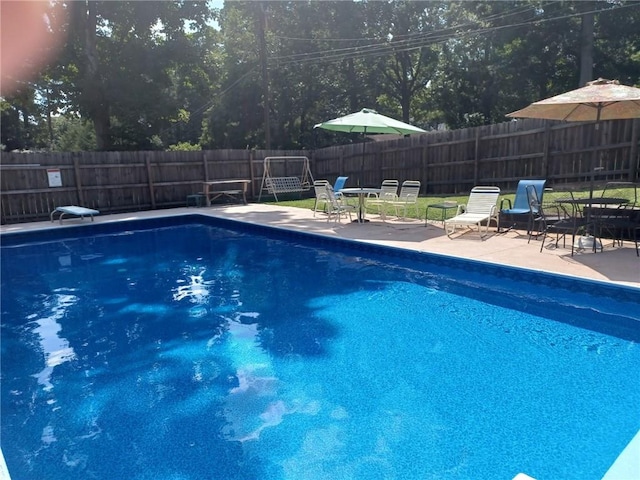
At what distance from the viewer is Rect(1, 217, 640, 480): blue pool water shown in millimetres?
2258

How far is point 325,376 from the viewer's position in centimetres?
313

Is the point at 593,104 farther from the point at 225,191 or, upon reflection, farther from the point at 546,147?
the point at 225,191

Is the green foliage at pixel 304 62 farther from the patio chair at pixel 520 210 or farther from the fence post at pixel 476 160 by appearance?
the patio chair at pixel 520 210

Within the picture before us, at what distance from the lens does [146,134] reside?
20.4 m

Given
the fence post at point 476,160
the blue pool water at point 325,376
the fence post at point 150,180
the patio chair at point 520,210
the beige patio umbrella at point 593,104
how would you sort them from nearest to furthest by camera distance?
1. the blue pool water at point 325,376
2. the beige patio umbrella at point 593,104
3. the patio chair at point 520,210
4. the fence post at point 476,160
5. the fence post at point 150,180

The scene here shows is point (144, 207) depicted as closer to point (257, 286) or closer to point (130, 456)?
point (257, 286)

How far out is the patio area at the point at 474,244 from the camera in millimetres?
4578

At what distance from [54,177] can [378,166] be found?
9427 mm

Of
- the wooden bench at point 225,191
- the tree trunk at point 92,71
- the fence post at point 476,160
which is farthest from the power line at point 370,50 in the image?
the fence post at point 476,160

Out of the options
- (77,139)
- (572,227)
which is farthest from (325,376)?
(77,139)

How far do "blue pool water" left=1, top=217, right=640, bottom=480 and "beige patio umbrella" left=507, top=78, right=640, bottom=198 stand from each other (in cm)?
217

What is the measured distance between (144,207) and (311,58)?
15.5 metres

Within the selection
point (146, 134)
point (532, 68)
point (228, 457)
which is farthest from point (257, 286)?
point (532, 68)

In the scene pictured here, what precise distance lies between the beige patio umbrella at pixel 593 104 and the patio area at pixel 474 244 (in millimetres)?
866
